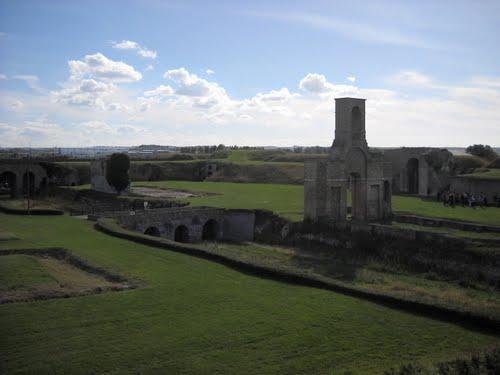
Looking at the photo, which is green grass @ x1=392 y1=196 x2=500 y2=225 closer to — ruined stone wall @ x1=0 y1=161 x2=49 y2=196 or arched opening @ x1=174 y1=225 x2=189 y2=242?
arched opening @ x1=174 y1=225 x2=189 y2=242

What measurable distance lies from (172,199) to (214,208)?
6.83 meters

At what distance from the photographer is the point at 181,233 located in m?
35.6

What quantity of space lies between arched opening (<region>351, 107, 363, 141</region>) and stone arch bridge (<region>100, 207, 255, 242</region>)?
8.16 metres

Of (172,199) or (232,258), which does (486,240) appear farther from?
(172,199)

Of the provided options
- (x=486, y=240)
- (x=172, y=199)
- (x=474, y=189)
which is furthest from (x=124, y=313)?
(x=474, y=189)

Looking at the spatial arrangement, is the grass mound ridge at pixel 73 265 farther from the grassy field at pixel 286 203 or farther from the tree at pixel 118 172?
the tree at pixel 118 172

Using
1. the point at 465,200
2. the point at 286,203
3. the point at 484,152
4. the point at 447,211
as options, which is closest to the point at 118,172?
the point at 286,203

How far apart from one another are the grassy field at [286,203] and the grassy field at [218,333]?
50.5 feet

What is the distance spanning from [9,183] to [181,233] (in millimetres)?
28643

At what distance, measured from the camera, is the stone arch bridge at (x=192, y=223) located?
107 ft

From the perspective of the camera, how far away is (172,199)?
41875mm

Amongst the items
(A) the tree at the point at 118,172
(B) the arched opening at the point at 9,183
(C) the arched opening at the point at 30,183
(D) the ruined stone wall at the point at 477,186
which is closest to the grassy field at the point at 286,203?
(D) the ruined stone wall at the point at 477,186

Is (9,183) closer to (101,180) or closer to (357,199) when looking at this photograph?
(101,180)

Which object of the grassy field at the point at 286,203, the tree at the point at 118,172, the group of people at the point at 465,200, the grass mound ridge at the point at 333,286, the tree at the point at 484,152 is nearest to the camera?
the grass mound ridge at the point at 333,286
